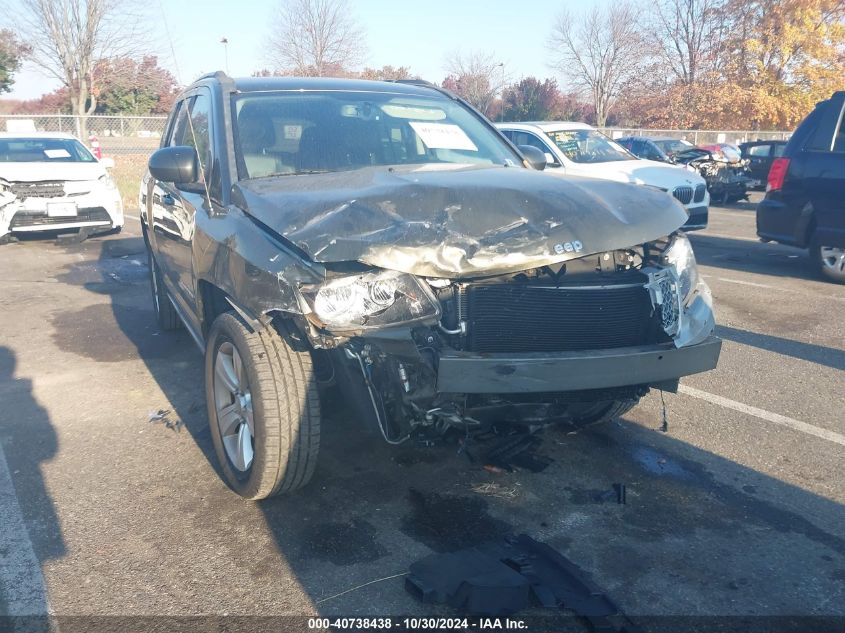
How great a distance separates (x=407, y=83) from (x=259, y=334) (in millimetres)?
2693

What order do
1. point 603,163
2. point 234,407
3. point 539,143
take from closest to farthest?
point 234,407
point 603,163
point 539,143

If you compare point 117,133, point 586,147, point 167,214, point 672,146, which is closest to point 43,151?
point 167,214

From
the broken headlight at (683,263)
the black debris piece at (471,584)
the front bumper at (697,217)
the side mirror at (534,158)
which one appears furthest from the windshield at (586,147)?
the black debris piece at (471,584)

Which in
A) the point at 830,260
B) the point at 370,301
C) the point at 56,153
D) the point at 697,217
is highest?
the point at 56,153

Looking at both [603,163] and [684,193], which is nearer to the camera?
[684,193]

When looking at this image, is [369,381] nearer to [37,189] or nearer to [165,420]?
[165,420]

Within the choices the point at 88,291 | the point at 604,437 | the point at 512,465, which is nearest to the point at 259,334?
the point at 512,465

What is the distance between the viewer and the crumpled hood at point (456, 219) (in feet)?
9.37

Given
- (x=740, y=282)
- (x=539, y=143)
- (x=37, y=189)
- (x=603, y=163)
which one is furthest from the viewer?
(x=539, y=143)

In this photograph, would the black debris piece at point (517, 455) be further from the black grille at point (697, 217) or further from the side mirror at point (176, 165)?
the black grille at point (697, 217)

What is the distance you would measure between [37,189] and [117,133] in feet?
41.7

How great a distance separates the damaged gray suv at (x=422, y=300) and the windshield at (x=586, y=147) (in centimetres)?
819

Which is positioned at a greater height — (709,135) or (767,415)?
(709,135)

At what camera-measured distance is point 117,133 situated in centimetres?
2233
